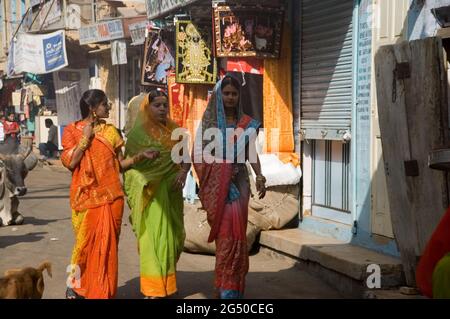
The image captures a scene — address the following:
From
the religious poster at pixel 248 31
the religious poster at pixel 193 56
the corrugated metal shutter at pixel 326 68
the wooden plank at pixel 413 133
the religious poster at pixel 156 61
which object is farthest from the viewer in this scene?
the religious poster at pixel 156 61

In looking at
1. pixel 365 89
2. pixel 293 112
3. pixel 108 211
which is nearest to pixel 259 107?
pixel 293 112

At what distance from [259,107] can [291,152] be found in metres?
1.52

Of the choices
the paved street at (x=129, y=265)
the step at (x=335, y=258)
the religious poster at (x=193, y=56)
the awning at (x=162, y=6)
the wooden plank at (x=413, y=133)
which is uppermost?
the awning at (x=162, y=6)

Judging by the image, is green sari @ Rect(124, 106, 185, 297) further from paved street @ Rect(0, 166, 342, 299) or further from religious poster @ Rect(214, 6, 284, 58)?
religious poster @ Rect(214, 6, 284, 58)

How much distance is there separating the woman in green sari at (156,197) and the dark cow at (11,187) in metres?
4.66

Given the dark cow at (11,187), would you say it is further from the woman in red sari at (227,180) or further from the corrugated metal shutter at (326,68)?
the woman in red sari at (227,180)

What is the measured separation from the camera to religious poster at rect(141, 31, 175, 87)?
12.2m

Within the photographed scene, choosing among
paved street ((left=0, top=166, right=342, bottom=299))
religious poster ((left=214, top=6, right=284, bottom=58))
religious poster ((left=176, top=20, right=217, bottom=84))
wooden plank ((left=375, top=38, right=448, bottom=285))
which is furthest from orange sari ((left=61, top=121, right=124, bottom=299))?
religious poster ((left=176, top=20, right=217, bottom=84))

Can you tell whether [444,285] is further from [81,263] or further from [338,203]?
[338,203]

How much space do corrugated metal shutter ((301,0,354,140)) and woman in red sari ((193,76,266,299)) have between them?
78.6 inches

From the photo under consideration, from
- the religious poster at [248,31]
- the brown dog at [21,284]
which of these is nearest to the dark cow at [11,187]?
the religious poster at [248,31]

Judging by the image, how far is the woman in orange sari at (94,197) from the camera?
5.59m

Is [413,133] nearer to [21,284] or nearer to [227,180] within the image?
[227,180]

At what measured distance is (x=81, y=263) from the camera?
5.59 metres
